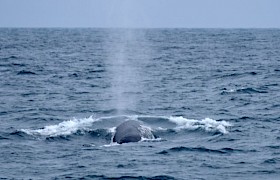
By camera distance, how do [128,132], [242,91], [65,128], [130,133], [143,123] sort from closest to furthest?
[130,133]
[128,132]
[65,128]
[143,123]
[242,91]

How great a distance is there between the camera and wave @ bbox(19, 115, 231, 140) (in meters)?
35.0

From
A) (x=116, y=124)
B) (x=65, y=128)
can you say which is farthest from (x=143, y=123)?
(x=65, y=128)

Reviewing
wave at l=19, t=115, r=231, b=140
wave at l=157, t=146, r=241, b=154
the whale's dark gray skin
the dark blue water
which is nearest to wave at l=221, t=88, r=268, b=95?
the dark blue water

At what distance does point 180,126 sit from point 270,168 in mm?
10866

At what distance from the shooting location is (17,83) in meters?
60.9

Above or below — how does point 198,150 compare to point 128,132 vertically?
below

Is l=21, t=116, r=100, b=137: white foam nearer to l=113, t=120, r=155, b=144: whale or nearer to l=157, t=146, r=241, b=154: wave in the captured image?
l=113, t=120, r=155, b=144: whale

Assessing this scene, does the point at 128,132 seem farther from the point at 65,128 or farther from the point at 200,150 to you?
the point at 200,150

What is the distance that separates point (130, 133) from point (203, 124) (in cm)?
545

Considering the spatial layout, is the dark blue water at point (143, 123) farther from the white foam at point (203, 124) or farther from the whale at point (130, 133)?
the whale at point (130, 133)

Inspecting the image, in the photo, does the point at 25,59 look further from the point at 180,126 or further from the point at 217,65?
the point at 180,126

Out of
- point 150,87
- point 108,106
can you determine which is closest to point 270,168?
point 108,106

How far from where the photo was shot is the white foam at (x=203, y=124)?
35.4 m

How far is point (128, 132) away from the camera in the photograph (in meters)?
33.7
